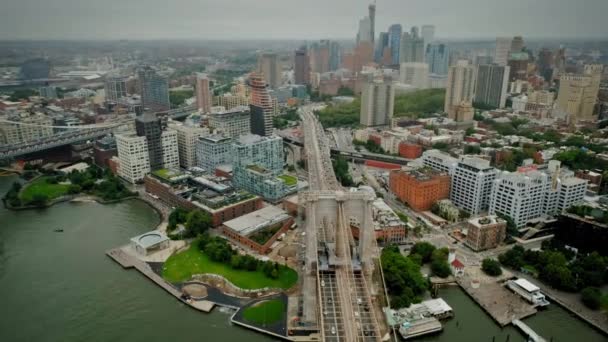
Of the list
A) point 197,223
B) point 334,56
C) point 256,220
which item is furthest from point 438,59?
point 197,223

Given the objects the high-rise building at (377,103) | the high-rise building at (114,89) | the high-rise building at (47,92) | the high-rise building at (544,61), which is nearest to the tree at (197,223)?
the high-rise building at (377,103)

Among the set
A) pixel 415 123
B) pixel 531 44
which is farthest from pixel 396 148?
pixel 531 44

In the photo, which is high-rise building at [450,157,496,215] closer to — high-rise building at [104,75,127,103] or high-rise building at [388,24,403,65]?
high-rise building at [104,75,127,103]

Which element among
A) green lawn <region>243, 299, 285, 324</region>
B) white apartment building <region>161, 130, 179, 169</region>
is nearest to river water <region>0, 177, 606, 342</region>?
green lawn <region>243, 299, 285, 324</region>

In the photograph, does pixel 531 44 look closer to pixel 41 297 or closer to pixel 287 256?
pixel 287 256

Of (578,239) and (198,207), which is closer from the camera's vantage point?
(578,239)

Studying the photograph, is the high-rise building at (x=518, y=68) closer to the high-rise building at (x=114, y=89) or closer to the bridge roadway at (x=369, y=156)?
the bridge roadway at (x=369, y=156)
